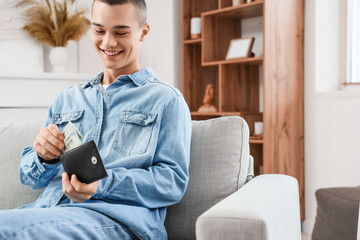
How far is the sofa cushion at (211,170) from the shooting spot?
1289 millimetres

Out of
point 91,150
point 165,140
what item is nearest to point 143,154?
point 165,140

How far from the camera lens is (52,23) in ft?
10.6

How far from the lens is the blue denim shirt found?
1145 millimetres

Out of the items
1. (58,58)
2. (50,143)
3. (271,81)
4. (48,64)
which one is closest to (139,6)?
(50,143)

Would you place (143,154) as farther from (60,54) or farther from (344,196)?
(60,54)

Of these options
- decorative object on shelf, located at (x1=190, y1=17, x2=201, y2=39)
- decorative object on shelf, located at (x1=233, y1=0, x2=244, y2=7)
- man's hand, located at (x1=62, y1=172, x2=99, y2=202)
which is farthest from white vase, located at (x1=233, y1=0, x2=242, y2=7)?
man's hand, located at (x1=62, y1=172, x2=99, y2=202)

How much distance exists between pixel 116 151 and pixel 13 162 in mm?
469

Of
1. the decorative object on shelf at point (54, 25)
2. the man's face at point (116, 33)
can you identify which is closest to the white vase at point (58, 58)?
the decorative object on shelf at point (54, 25)

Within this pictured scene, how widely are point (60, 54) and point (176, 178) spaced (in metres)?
2.25

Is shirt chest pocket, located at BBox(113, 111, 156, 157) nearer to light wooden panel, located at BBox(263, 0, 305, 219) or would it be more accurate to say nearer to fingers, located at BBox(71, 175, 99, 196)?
fingers, located at BBox(71, 175, 99, 196)

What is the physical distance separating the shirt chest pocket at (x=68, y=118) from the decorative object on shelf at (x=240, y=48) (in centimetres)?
190

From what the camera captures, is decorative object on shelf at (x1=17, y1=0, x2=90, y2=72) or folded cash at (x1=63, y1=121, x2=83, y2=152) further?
decorative object on shelf at (x1=17, y1=0, x2=90, y2=72)

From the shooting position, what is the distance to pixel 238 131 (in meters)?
1.38

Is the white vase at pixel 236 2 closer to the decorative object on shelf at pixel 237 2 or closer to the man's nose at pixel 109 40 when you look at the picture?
the decorative object on shelf at pixel 237 2
